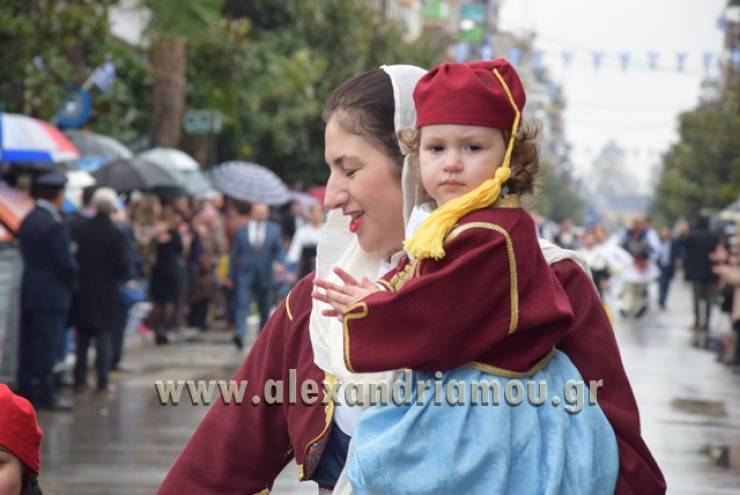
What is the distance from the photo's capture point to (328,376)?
349cm

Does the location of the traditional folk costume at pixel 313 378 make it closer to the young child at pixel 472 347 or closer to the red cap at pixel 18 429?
the young child at pixel 472 347

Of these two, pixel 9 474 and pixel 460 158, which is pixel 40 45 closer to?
pixel 9 474

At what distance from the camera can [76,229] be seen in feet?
45.0

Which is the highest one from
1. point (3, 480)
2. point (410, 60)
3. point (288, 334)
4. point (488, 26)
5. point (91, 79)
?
point (288, 334)

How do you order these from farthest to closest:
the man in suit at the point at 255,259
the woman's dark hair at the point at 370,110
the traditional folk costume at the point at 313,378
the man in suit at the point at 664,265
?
the man in suit at the point at 664,265 < the man in suit at the point at 255,259 < the woman's dark hair at the point at 370,110 < the traditional folk costume at the point at 313,378

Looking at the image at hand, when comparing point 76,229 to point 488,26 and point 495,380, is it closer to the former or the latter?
point 495,380

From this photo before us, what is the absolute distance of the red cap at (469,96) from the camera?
10.2 ft

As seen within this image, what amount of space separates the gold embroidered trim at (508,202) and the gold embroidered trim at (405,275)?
0.19 meters

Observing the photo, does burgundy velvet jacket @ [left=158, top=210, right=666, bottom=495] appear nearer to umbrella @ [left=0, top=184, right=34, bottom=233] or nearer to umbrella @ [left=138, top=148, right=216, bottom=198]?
umbrella @ [left=0, top=184, right=34, bottom=233]

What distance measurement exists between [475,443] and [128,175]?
640 inches

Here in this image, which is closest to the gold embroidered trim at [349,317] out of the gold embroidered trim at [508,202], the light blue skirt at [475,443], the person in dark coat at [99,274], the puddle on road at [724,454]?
the light blue skirt at [475,443]

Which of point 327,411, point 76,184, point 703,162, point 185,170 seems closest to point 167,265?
point 76,184

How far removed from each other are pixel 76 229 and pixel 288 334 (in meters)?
10.3

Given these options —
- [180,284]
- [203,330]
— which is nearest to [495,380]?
[180,284]
